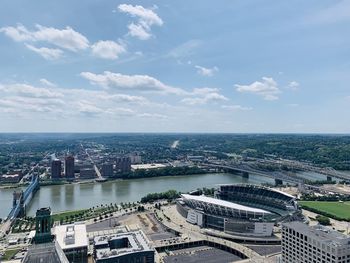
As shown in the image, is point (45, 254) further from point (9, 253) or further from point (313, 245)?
point (9, 253)

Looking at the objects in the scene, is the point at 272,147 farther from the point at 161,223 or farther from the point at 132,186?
the point at 161,223

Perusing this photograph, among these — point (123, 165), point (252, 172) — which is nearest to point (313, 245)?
point (252, 172)

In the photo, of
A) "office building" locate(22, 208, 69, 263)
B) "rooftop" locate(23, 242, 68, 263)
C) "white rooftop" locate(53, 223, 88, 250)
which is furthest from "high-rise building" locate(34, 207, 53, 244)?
"white rooftop" locate(53, 223, 88, 250)

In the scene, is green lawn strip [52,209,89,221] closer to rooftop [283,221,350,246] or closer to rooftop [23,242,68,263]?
rooftop [23,242,68,263]

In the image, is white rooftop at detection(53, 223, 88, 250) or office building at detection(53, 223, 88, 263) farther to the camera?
white rooftop at detection(53, 223, 88, 250)

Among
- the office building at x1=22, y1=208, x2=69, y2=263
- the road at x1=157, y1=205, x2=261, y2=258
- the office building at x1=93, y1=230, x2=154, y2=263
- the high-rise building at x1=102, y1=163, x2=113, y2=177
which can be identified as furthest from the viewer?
the high-rise building at x1=102, y1=163, x2=113, y2=177

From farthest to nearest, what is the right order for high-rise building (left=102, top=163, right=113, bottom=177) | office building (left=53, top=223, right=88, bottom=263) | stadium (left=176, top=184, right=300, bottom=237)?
1. high-rise building (left=102, top=163, right=113, bottom=177)
2. stadium (left=176, top=184, right=300, bottom=237)
3. office building (left=53, top=223, right=88, bottom=263)

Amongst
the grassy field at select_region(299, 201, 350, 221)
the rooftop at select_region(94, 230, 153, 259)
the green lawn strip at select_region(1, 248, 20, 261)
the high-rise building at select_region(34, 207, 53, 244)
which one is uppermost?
the high-rise building at select_region(34, 207, 53, 244)
